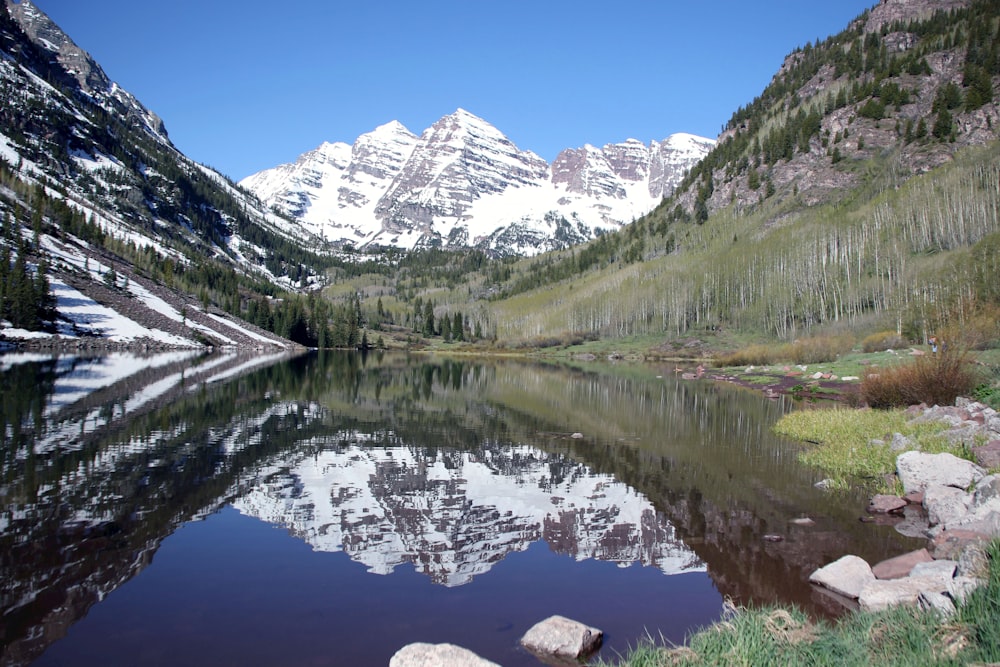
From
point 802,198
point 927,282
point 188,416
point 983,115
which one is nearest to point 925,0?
point 983,115

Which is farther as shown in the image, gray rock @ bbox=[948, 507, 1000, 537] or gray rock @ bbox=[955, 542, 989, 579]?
gray rock @ bbox=[948, 507, 1000, 537]

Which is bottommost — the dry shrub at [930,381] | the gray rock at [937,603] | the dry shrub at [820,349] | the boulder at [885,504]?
the boulder at [885,504]

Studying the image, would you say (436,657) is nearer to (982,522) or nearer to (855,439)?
(982,522)

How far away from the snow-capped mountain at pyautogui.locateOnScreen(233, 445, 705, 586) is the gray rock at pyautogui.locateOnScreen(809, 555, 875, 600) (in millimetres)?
2406

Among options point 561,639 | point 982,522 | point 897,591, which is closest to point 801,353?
point 982,522

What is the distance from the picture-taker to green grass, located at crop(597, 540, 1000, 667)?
6855 mm

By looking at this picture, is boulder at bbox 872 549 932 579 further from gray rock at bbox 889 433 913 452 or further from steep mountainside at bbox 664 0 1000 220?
steep mountainside at bbox 664 0 1000 220

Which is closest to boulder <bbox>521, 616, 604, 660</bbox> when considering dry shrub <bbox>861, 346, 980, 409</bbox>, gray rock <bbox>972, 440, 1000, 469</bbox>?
gray rock <bbox>972, 440, 1000, 469</bbox>

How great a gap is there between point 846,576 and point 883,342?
6763 cm

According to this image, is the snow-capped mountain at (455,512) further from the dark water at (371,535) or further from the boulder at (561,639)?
the boulder at (561,639)

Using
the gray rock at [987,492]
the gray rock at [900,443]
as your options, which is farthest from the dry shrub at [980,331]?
the gray rock at [987,492]

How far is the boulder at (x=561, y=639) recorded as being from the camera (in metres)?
9.02

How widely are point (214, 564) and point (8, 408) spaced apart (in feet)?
80.8

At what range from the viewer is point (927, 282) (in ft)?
263
